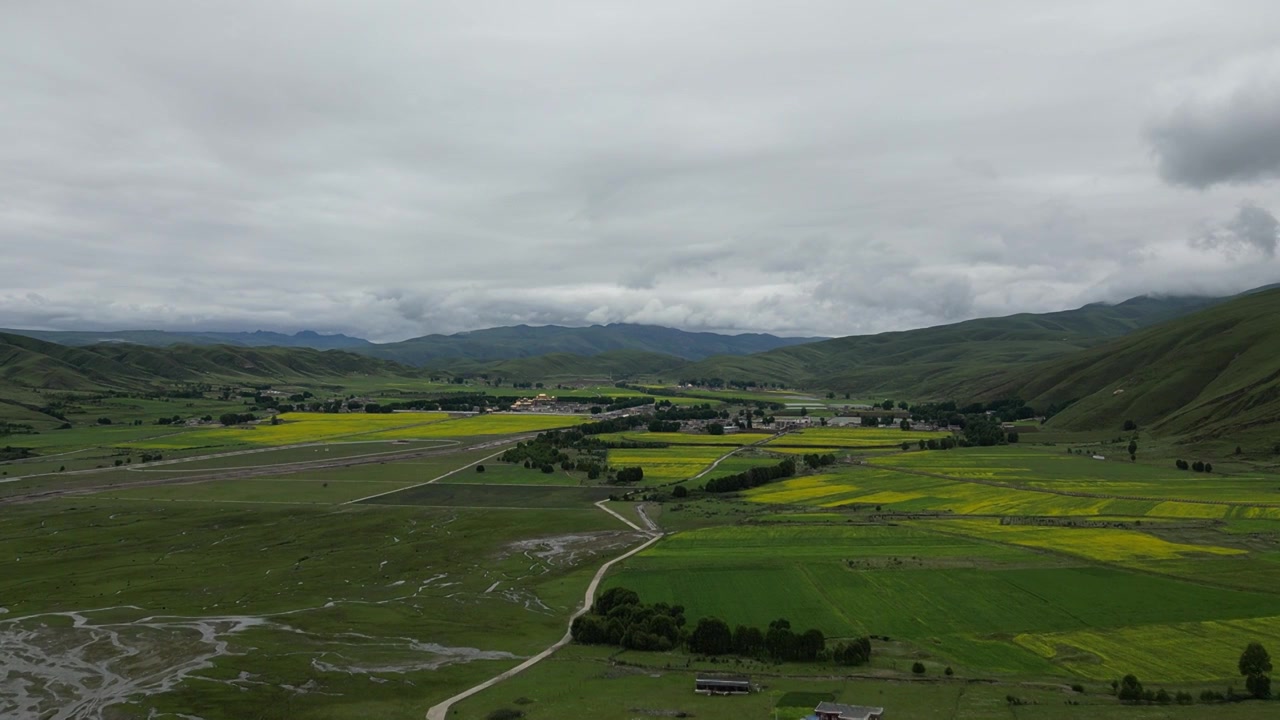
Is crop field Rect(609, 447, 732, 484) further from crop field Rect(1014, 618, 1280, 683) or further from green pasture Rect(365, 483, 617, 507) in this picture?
crop field Rect(1014, 618, 1280, 683)

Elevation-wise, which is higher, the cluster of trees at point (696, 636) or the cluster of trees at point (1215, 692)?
the cluster of trees at point (1215, 692)

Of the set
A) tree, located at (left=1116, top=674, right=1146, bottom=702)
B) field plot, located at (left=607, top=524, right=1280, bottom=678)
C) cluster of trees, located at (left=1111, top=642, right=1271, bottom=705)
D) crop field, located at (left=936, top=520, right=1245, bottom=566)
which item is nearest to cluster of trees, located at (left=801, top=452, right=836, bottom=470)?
crop field, located at (left=936, top=520, right=1245, bottom=566)

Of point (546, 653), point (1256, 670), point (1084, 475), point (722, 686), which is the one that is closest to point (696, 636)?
point (722, 686)

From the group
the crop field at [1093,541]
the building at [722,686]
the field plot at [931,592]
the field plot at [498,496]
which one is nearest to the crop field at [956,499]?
the crop field at [1093,541]

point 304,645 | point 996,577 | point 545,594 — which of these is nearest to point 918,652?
point 996,577

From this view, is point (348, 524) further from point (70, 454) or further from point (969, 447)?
point (969, 447)

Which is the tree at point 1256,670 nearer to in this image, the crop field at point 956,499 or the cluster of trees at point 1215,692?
the cluster of trees at point 1215,692
